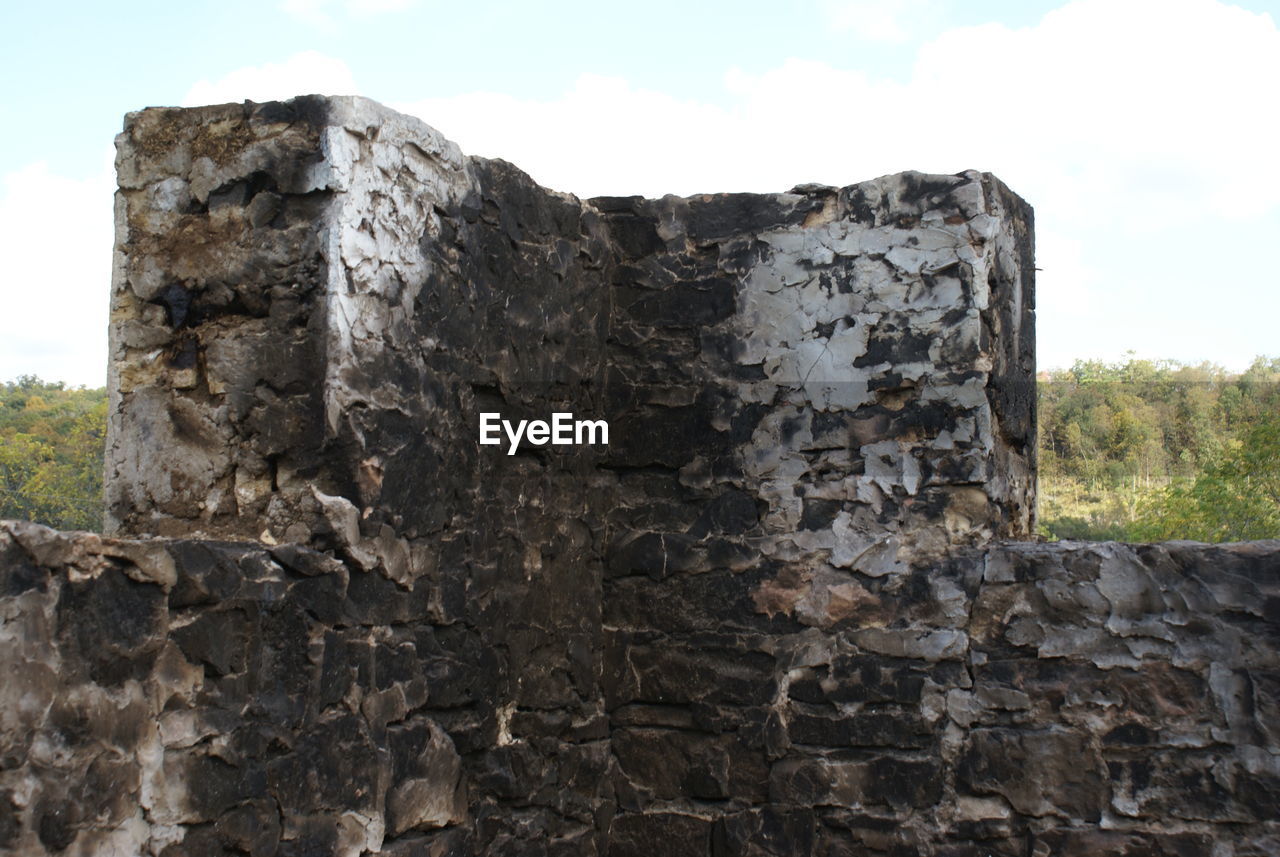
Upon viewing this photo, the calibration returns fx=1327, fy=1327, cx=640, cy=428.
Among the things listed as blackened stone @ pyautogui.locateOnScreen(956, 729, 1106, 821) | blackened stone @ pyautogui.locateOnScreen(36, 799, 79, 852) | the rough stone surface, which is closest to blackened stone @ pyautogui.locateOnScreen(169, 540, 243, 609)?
the rough stone surface

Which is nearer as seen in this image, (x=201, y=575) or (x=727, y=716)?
(x=201, y=575)

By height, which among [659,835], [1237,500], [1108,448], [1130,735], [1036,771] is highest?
[1108,448]

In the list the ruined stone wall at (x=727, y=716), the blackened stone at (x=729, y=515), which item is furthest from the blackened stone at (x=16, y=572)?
the blackened stone at (x=729, y=515)

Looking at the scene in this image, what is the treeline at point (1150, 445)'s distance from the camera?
701 inches

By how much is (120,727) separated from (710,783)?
2.00m

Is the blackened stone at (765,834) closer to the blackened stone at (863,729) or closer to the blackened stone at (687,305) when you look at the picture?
the blackened stone at (863,729)

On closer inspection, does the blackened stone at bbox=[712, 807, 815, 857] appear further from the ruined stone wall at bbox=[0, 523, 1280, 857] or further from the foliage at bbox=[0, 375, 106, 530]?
the foliage at bbox=[0, 375, 106, 530]

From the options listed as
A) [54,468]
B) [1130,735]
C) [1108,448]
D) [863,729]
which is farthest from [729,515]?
[54,468]

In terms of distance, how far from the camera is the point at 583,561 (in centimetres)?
401

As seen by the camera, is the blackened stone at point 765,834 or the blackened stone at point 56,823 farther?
the blackened stone at point 765,834

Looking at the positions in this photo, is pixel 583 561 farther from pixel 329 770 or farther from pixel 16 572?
pixel 16 572

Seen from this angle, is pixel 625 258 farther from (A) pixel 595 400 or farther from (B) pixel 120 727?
(B) pixel 120 727

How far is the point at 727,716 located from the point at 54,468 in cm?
2477

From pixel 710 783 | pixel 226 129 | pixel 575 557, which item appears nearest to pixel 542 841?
pixel 710 783
